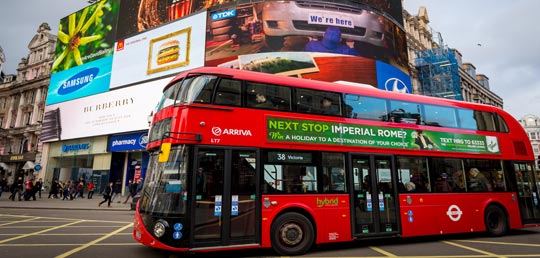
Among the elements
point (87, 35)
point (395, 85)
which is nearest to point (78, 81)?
point (87, 35)

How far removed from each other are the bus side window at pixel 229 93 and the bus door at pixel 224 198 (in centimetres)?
107

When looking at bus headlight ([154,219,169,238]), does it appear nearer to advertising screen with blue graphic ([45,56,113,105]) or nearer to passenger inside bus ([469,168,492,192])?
passenger inside bus ([469,168,492,192])

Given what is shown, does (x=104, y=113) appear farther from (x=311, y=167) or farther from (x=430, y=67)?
(x=430, y=67)

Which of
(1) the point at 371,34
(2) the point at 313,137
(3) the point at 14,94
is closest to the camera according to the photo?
(2) the point at 313,137

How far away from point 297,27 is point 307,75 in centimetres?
408

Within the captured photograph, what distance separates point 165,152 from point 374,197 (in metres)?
5.22

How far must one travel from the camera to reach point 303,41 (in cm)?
2436

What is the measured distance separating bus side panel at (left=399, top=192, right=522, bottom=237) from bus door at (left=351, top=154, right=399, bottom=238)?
363mm

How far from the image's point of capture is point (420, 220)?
336 inches

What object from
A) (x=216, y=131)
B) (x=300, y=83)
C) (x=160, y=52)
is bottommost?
(x=216, y=131)

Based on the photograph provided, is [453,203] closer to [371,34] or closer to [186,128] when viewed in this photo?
[186,128]

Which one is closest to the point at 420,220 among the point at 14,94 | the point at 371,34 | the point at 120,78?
the point at 371,34

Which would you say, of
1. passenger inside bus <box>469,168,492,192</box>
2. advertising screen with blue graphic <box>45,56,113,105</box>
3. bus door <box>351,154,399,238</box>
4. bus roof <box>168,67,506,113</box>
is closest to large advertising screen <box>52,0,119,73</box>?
advertising screen with blue graphic <box>45,56,113,105</box>

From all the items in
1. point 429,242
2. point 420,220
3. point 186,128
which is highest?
point 186,128
